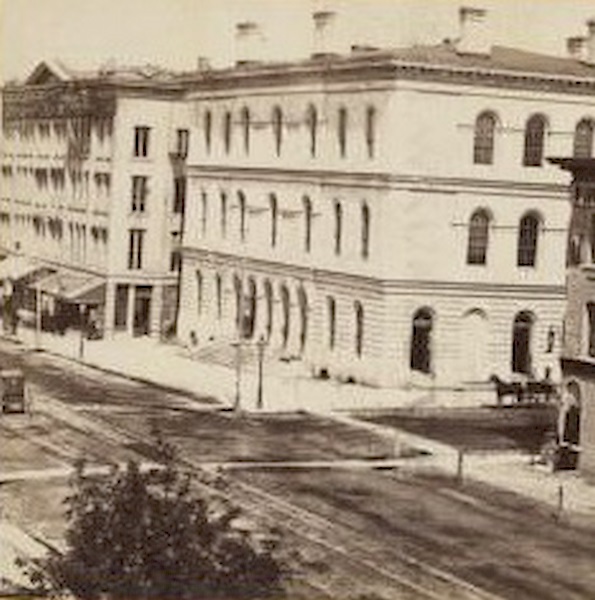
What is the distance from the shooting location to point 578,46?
63.0 meters

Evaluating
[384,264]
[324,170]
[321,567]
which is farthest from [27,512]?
[324,170]

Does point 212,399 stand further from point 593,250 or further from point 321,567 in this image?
point 321,567

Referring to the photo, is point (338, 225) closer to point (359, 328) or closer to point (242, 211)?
point (359, 328)

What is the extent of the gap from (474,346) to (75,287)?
20823 mm

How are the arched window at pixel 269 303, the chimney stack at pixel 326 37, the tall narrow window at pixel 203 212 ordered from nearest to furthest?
the chimney stack at pixel 326 37
the arched window at pixel 269 303
the tall narrow window at pixel 203 212

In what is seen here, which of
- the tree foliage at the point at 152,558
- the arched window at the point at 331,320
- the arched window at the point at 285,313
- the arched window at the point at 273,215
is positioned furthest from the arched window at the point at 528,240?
the tree foliage at the point at 152,558

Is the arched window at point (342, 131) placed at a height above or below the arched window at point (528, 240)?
above

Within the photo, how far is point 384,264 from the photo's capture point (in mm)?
57750

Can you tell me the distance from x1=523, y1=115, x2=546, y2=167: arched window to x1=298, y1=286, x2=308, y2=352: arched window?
9.99 metres

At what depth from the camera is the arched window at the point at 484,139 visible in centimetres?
5844

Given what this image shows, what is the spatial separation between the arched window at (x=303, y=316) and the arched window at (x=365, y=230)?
4437 mm

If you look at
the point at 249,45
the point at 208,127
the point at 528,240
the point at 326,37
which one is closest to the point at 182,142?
the point at 208,127

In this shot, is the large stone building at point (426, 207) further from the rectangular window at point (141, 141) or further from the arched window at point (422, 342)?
the rectangular window at point (141, 141)

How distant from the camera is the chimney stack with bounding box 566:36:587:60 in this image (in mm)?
62812
